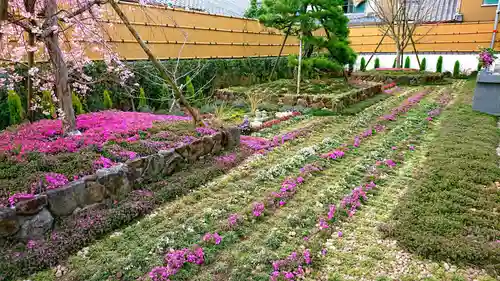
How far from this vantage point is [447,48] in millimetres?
15820

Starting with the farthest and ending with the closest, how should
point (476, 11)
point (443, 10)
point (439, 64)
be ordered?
point (443, 10)
point (476, 11)
point (439, 64)

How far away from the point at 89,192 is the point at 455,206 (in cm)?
323

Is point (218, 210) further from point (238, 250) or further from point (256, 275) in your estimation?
point (256, 275)

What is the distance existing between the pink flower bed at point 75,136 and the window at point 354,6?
59.1 ft

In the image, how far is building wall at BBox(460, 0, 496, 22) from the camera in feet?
52.2

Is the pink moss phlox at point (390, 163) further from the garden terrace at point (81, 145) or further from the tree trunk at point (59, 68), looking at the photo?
the tree trunk at point (59, 68)

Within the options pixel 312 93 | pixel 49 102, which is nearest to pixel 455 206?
pixel 49 102

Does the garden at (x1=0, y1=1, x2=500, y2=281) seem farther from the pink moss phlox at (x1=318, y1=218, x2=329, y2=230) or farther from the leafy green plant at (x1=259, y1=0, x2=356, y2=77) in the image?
the leafy green plant at (x1=259, y1=0, x2=356, y2=77)

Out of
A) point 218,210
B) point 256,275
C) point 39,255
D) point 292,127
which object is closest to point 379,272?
point 256,275

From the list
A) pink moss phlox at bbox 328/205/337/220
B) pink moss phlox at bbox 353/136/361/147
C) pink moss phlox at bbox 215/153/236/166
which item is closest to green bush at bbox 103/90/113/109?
pink moss phlox at bbox 215/153/236/166

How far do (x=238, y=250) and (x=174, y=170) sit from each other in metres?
1.63

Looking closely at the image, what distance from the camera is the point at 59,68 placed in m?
3.88

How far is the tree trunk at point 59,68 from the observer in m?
3.74

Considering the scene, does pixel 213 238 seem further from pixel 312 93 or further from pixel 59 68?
pixel 312 93
